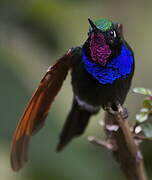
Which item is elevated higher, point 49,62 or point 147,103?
point 147,103

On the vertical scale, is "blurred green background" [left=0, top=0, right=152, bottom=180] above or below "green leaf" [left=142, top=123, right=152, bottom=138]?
below

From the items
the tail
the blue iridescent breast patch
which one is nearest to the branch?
the blue iridescent breast patch

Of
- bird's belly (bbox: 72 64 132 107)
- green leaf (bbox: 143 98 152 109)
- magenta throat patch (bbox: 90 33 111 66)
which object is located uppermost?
magenta throat patch (bbox: 90 33 111 66)

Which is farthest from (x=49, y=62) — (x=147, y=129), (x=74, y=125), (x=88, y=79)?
A: (x=147, y=129)

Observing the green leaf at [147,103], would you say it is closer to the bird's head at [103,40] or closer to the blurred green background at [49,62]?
the bird's head at [103,40]

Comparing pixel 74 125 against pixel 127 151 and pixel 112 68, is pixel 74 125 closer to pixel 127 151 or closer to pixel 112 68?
pixel 112 68

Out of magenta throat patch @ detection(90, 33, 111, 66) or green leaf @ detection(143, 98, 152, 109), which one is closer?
green leaf @ detection(143, 98, 152, 109)

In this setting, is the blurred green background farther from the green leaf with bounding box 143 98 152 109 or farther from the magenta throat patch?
the green leaf with bounding box 143 98 152 109
